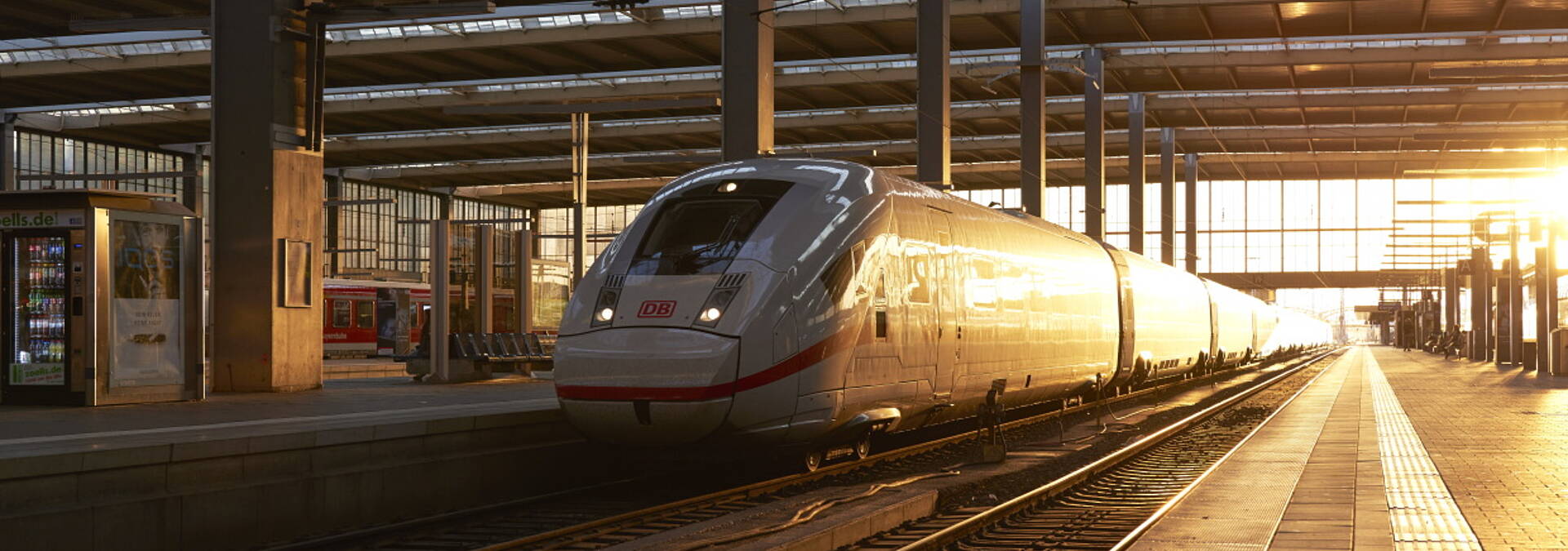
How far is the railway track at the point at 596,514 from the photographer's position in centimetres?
1036

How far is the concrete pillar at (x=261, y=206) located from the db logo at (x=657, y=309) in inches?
297

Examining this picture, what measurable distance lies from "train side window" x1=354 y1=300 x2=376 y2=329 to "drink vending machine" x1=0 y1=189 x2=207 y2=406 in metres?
33.2

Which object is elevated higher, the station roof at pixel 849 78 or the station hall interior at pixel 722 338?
the station roof at pixel 849 78

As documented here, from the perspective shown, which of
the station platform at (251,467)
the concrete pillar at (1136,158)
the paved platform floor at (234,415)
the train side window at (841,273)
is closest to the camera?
the station platform at (251,467)

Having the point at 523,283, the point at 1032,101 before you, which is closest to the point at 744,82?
the point at 523,283

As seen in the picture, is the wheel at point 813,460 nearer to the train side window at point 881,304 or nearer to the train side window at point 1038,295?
the train side window at point 881,304

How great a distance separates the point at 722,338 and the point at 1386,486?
6.49m

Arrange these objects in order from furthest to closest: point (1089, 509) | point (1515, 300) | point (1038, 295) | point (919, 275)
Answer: point (1515, 300), point (1038, 295), point (919, 275), point (1089, 509)

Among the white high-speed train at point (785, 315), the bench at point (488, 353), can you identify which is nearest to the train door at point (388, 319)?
the bench at point (488, 353)

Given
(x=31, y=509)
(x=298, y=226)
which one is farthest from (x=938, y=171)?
(x=31, y=509)

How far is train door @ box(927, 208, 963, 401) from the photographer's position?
15281 millimetres

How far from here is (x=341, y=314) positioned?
4703cm

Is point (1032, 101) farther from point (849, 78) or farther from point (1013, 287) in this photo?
point (1013, 287)

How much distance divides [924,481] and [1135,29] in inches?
1118
